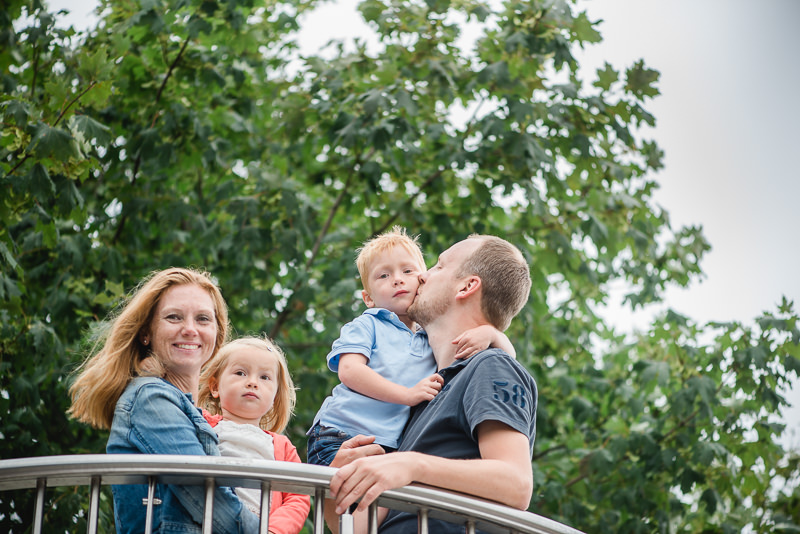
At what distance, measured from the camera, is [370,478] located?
2.35 m

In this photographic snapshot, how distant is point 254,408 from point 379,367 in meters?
0.55

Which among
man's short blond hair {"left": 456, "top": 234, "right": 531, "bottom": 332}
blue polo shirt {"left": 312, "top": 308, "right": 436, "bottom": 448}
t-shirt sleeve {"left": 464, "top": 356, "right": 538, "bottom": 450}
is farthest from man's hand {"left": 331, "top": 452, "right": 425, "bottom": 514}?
man's short blond hair {"left": 456, "top": 234, "right": 531, "bottom": 332}

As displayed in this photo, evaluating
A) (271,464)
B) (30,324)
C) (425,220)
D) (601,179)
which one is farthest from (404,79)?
(271,464)

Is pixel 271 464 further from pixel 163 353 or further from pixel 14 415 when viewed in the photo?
pixel 14 415

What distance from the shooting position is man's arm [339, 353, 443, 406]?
9.61 ft

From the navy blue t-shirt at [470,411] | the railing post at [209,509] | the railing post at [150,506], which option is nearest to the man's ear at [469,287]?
the navy blue t-shirt at [470,411]

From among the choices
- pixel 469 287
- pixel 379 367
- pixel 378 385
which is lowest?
pixel 378 385

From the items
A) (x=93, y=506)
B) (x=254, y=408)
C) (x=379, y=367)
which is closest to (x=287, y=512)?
(x=254, y=408)

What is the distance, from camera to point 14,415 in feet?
18.3

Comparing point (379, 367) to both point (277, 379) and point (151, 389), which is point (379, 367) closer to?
point (277, 379)

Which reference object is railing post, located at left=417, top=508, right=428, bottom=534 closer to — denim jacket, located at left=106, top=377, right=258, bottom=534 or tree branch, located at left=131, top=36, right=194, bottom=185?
denim jacket, located at left=106, top=377, right=258, bottom=534

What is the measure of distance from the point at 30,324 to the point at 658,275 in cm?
517

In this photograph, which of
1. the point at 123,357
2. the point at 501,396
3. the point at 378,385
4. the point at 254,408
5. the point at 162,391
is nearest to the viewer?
the point at 501,396

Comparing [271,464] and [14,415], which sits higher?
[14,415]
